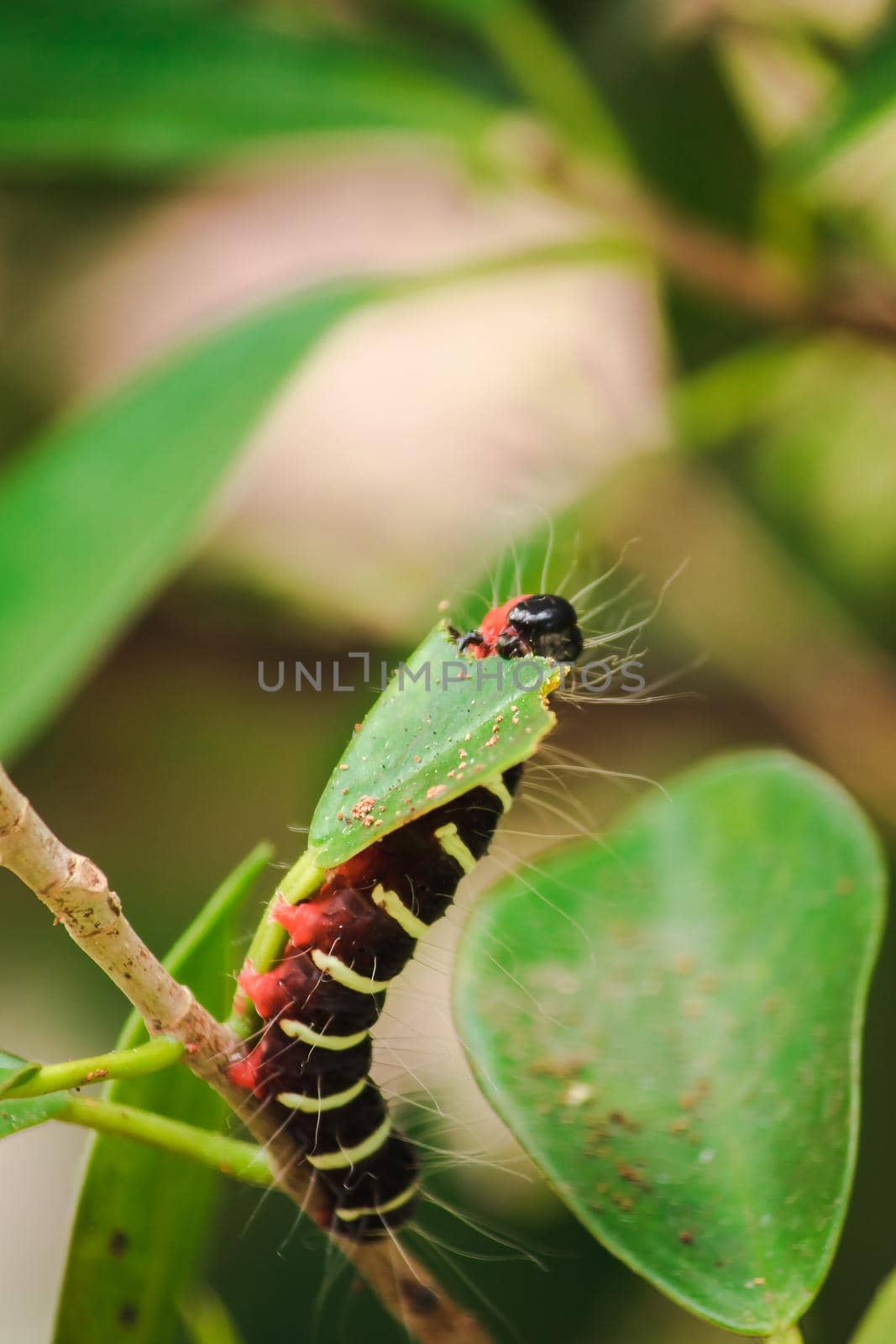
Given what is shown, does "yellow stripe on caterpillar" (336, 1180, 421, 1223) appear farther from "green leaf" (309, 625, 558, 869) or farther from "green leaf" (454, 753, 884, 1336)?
"green leaf" (309, 625, 558, 869)

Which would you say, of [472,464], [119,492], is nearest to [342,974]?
[119,492]

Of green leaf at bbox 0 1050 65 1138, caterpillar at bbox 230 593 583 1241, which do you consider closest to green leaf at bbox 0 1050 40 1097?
green leaf at bbox 0 1050 65 1138

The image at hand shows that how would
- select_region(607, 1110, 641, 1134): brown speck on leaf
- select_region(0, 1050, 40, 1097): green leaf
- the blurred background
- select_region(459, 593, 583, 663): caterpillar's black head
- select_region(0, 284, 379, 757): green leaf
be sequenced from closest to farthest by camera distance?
1. select_region(0, 1050, 40, 1097): green leaf
2. select_region(459, 593, 583, 663): caterpillar's black head
3. select_region(607, 1110, 641, 1134): brown speck on leaf
4. select_region(0, 284, 379, 757): green leaf
5. the blurred background

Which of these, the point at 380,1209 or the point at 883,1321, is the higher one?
the point at 380,1209

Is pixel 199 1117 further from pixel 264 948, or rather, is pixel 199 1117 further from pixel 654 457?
pixel 654 457

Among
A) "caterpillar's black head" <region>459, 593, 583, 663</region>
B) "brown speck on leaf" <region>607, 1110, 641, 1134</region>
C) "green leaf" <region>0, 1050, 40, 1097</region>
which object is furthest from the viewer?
"brown speck on leaf" <region>607, 1110, 641, 1134</region>

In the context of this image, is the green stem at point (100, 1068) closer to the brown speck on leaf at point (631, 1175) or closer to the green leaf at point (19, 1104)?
the green leaf at point (19, 1104)

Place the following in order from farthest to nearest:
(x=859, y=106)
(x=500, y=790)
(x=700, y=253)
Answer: (x=700, y=253), (x=859, y=106), (x=500, y=790)

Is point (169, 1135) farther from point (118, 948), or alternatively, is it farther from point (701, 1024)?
point (701, 1024)
